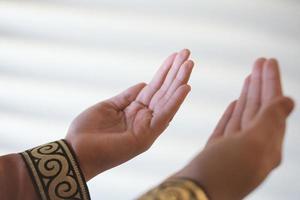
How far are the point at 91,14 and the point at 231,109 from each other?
0.58m

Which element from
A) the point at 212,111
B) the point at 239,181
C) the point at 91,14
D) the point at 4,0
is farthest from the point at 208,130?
the point at 4,0

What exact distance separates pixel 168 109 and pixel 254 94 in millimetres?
227

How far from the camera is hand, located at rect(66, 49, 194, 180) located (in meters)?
0.71

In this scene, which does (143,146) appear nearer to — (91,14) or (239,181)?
(239,181)

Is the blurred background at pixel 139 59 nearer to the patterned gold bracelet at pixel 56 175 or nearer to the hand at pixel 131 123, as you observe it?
the hand at pixel 131 123

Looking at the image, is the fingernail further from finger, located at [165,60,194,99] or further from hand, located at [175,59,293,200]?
finger, located at [165,60,194,99]

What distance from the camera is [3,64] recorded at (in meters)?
1.07

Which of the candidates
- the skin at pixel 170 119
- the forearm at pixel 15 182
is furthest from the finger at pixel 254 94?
the forearm at pixel 15 182

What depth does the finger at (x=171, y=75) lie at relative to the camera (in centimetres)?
72

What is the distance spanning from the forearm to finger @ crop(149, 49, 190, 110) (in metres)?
0.28

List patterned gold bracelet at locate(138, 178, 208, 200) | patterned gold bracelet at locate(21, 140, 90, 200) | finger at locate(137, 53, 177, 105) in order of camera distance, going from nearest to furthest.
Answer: patterned gold bracelet at locate(138, 178, 208, 200)
patterned gold bracelet at locate(21, 140, 90, 200)
finger at locate(137, 53, 177, 105)

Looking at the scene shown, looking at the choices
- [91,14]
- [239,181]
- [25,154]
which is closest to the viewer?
[239,181]

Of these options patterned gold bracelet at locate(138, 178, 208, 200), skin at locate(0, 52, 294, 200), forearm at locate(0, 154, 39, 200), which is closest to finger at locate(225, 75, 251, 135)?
skin at locate(0, 52, 294, 200)

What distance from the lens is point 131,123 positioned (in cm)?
75
